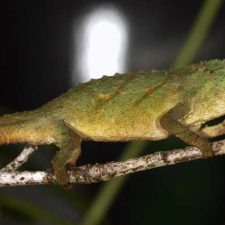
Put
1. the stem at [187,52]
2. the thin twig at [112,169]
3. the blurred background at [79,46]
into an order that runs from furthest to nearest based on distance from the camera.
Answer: the blurred background at [79,46]
the stem at [187,52]
the thin twig at [112,169]

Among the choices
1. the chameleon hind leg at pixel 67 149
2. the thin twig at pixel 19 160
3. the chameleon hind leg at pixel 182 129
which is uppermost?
the chameleon hind leg at pixel 182 129

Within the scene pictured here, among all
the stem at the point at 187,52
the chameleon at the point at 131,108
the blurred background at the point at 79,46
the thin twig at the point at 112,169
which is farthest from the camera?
the blurred background at the point at 79,46

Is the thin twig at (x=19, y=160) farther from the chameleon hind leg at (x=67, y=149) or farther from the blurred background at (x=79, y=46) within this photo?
the blurred background at (x=79, y=46)

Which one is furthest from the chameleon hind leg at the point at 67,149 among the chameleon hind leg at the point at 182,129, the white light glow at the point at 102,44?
the white light glow at the point at 102,44

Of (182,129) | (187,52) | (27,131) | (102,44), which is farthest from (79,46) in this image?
(182,129)

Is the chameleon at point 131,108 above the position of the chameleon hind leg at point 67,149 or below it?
above
